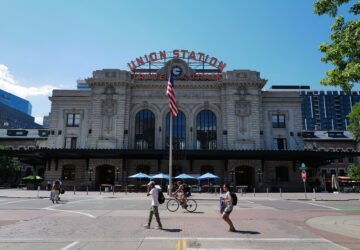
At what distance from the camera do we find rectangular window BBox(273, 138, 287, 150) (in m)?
48.6

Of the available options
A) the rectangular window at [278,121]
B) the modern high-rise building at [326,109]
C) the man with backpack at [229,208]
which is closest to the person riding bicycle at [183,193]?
the man with backpack at [229,208]

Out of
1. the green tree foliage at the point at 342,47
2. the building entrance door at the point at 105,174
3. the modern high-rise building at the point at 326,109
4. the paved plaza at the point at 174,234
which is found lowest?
the paved plaza at the point at 174,234

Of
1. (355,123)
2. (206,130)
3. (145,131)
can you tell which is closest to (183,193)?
(206,130)

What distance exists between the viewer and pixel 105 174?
157ft

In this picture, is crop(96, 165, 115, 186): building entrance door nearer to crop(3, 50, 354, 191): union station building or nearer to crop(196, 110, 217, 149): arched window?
crop(3, 50, 354, 191): union station building

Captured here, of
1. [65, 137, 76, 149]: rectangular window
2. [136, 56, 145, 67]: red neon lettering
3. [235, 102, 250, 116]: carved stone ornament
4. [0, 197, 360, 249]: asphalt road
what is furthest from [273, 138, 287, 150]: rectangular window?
[0, 197, 360, 249]: asphalt road

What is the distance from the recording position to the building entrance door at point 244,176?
46375 millimetres

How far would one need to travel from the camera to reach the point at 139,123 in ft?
161

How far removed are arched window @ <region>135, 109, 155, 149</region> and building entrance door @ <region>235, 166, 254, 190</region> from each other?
15.2 metres

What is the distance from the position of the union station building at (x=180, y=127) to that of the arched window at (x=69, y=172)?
0.16 metres

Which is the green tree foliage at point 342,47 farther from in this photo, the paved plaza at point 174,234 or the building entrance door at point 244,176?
the building entrance door at point 244,176

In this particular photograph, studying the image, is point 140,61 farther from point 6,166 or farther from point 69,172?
point 6,166

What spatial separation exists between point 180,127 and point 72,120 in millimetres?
19536

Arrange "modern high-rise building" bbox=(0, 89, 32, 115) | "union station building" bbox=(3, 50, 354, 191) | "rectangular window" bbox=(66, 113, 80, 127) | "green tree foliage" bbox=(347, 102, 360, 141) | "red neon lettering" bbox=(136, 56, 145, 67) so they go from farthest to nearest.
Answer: "modern high-rise building" bbox=(0, 89, 32, 115) → "red neon lettering" bbox=(136, 56, 145, 67) → "rectangular window" bbox=(66, 113, 80, 127) → "union station building" bbox=(3, 50, 354, 191) → "green tree foliage" bbox=(347, 102, 360, 141)
